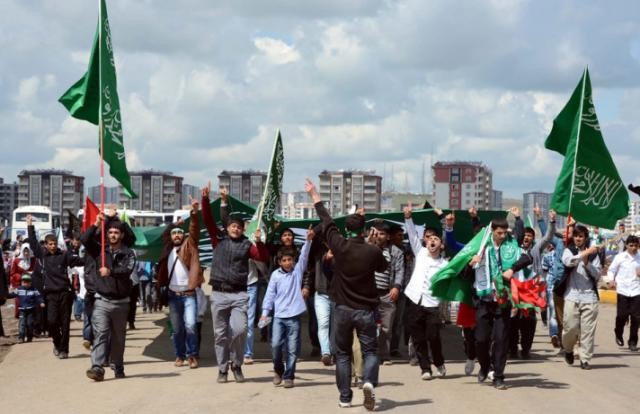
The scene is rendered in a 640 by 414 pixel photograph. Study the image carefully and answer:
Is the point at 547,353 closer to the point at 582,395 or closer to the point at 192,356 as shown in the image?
the point at 582,395

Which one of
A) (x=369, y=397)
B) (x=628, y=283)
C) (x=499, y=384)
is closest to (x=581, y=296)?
(x=499, y=384)

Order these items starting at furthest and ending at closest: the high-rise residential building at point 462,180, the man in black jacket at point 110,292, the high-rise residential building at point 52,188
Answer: the high-rise residential building at point 462,180 < the high-rise residential building at point 52,188 < the man in black jacket at point 110,292

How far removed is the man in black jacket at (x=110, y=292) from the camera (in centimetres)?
1177

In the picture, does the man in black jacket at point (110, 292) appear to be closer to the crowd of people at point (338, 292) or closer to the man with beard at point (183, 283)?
the crowd of people at point (338, 292)

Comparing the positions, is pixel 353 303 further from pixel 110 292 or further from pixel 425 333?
pixel 110 292

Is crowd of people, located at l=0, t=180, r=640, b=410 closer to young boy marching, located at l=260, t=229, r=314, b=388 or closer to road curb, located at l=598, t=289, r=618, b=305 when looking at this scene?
young boy marching, located at l=260, t=229, r=314, b=388

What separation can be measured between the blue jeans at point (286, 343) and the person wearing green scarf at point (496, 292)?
2.02 m

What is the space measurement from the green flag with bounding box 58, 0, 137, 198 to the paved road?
260 centimetres

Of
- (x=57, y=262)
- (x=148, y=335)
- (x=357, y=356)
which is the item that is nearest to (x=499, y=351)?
(x=357, y=356)

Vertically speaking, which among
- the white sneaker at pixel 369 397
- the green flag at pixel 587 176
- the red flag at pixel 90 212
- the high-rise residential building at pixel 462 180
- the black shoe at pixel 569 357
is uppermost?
the high-rise residential building at pixel 462 180

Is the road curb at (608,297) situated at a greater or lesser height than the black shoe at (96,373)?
lesser

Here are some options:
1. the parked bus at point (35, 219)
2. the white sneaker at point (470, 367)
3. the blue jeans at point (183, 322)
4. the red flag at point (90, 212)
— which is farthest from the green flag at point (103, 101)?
the parked bus at point (35, 219)

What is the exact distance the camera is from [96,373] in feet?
38.0

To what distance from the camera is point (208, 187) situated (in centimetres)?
1213
